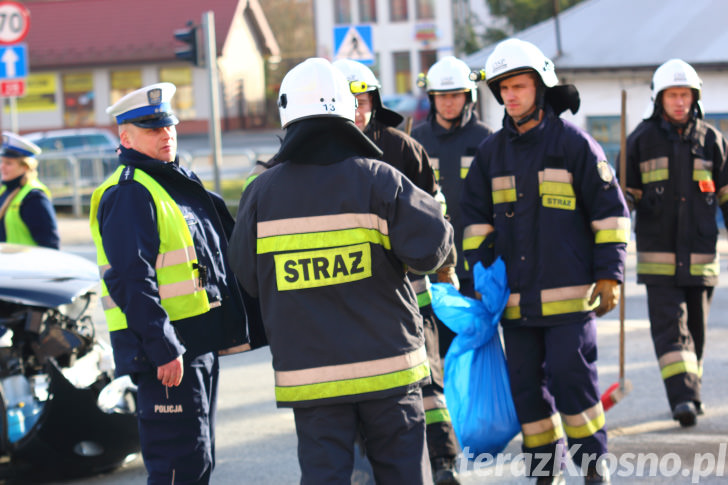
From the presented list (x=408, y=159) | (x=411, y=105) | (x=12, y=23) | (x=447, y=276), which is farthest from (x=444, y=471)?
(x=411, y=105)

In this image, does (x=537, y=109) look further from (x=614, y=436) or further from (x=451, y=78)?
(x=614, y=436)

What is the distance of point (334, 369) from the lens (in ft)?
11.7

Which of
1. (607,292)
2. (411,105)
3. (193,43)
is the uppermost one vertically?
(411,105)

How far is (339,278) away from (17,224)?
421cm

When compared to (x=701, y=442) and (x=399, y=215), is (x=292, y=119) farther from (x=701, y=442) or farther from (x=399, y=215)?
(x=701, y=442)

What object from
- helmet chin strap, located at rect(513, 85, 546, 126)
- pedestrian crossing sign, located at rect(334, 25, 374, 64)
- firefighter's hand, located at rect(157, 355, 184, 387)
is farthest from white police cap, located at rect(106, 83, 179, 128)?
pedestrian crossing sign, located at rect(334, 25, 374, 64)

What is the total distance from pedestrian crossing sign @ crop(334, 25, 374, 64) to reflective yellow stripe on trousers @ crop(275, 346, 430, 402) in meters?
10.0

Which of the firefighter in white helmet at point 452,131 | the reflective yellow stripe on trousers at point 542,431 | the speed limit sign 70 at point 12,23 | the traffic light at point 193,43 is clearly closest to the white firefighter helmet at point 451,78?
the firefighter in white helmet at point 452,131

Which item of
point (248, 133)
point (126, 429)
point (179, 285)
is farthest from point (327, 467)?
point (248, 133)

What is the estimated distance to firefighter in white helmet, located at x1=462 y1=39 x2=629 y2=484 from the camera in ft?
15.4

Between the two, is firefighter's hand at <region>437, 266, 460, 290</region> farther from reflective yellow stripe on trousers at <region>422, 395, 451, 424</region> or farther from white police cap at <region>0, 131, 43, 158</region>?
white police cap at <region>0, 131, 43, 158</region>

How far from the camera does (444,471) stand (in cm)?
500

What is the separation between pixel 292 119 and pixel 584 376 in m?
1.97

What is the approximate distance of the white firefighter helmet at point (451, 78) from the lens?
6238 millimetres
